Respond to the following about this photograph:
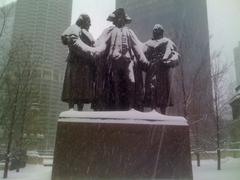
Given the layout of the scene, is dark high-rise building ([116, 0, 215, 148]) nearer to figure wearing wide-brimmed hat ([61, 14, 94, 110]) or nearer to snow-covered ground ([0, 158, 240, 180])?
snow-covered ground ([0, 158, 240, 180])

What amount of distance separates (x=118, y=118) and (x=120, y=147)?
0.66m

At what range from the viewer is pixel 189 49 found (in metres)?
22.1

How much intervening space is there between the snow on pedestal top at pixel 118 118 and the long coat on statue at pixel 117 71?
52cm

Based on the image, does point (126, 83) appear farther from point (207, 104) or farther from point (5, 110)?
point (207, 104)

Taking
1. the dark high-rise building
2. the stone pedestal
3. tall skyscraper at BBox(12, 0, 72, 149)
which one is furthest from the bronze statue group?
tall skyscraper at BBox(12, 0, 72, 149)

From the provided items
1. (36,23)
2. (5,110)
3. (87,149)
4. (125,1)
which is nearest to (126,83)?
(87,149)

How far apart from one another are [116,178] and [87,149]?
896 mm

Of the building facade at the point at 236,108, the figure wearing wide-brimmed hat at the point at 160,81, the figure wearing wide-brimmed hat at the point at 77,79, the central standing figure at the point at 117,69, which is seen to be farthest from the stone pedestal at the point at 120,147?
the building facade at the point at 236,108

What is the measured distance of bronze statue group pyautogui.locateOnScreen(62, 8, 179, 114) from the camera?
7.59 meters

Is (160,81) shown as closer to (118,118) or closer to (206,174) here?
(118,118)

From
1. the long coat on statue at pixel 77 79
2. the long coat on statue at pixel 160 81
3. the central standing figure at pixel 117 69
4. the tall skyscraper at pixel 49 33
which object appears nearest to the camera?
the long coat on statue at pixel 77 79

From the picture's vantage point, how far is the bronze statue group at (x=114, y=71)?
7.59 meters

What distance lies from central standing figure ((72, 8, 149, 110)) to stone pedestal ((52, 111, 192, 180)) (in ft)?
2.08

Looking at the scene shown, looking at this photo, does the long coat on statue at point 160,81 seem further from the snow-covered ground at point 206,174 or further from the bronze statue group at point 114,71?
the snow-covered ground at point 206,174
